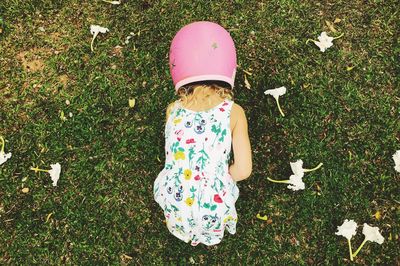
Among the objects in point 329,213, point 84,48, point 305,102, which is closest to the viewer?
point 329,213

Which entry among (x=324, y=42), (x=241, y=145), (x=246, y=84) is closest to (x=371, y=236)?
(x=241, y=145)

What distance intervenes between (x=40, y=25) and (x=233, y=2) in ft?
6.11

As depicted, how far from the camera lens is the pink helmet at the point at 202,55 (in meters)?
2.84

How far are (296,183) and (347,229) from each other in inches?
20.7

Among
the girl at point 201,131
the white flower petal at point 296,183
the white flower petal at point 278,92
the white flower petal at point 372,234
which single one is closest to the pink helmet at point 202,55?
the girl at point 201,131

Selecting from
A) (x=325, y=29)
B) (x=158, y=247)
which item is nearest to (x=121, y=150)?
(x=158, y=247)

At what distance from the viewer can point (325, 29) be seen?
4129 millimetres

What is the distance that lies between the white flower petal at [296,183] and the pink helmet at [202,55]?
117 cm

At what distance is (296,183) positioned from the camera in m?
3.67

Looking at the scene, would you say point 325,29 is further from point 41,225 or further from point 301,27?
point 41,225

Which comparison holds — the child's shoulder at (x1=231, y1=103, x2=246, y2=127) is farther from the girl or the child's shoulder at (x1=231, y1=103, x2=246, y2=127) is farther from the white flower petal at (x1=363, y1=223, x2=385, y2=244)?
the white flower petal at (x1=363, y1=223, x2=385, y2=244)

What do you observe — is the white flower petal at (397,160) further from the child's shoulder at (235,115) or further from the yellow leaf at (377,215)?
the child's shoulder at (235,115)

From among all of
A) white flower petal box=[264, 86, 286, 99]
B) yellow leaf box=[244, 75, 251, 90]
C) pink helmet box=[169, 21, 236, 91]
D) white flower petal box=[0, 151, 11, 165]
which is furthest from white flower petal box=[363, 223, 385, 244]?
white flower petal box=[0, 151, 11, 165]

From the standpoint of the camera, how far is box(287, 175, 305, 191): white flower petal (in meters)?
3.66
